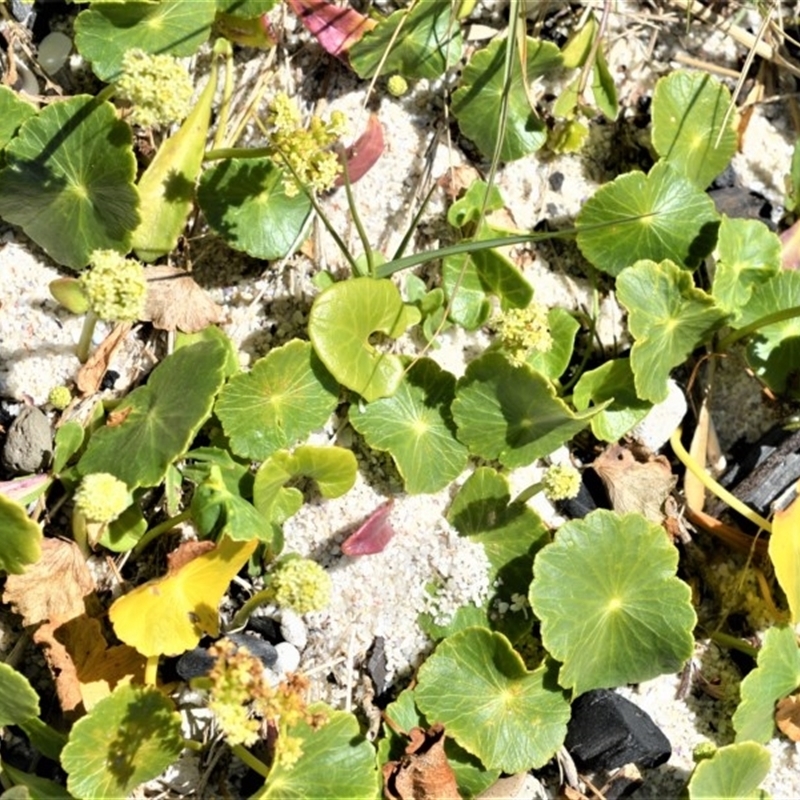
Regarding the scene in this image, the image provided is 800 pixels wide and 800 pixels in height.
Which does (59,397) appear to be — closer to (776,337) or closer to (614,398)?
(614,398)

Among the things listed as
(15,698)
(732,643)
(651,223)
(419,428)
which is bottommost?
(732,643)

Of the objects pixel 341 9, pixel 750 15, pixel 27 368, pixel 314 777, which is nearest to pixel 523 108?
pixel 341 9

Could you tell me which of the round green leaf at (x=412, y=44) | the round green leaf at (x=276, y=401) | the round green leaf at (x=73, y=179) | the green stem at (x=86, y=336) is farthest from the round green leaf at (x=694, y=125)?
the green stem at (x=86, y=336)

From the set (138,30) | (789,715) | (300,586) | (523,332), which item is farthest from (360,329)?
(789,715)

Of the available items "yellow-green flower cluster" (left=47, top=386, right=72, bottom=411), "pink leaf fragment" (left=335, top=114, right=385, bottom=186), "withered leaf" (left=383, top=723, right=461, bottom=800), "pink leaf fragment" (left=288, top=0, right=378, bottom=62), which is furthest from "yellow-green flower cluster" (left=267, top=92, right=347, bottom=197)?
"withered leaf" (left=383, top=723, right=461, bottom=800)

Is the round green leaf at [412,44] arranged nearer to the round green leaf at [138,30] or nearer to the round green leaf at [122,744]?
the round green leaf at [138,30]

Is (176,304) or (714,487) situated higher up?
(176,304)

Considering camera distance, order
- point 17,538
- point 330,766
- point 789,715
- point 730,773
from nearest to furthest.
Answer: point 17,538 < point 330,766 < point 730,773 < point 789,715

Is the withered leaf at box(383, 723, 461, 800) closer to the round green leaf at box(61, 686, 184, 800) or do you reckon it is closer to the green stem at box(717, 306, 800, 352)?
A: the round green leaf at box(61, 686, 184, 800)
